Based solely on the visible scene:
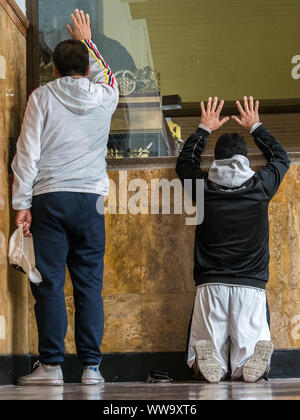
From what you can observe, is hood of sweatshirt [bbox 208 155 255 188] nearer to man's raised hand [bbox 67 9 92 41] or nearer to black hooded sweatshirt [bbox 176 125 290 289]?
black hooded sweatshirt [bbox 176 125 290 289]

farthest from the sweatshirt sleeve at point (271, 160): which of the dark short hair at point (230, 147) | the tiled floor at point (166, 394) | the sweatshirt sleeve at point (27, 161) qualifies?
the sweatshirt sleeve at point (27, 161)

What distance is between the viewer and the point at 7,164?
15.3ft

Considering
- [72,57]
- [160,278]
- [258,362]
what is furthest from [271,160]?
[72,57]

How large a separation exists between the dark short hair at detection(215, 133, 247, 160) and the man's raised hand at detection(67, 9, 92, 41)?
1041 millimetres

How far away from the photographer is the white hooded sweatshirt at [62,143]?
433 centimetres

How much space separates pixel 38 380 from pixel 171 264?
3.61 feet

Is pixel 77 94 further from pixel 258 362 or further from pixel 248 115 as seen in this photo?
pixel 258 362

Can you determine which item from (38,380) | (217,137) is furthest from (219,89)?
(38,380)

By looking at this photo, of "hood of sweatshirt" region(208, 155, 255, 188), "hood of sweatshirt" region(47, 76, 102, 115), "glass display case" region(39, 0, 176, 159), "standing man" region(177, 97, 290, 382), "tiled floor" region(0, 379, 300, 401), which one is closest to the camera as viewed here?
"tiled floor" region(0, 379, 300, 401)

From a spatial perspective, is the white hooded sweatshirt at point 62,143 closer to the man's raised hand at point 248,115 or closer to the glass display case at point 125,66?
the glass display case at point 125,66

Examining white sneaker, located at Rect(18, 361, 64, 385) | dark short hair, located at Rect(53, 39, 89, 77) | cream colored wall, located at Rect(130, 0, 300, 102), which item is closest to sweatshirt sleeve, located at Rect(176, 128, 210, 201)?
cream colored wall, located at Rect(130, 0, 300, 102)

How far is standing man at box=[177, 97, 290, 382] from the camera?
4508mm

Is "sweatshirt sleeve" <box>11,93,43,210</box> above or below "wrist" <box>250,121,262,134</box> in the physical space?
below

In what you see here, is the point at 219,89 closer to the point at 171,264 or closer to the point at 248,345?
the point at 171,264
